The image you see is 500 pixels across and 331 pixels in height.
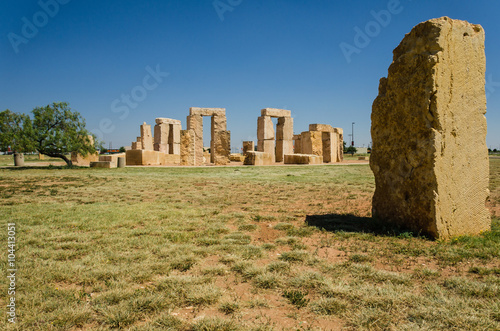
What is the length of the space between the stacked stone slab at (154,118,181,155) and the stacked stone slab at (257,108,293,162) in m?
6.76

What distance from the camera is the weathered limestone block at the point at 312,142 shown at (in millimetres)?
23203

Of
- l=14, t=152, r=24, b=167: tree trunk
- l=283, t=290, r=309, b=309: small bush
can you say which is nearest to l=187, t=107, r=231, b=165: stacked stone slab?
l=14, t=152, r=24, b=167: tree trunk

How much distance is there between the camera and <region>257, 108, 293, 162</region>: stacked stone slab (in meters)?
22.2

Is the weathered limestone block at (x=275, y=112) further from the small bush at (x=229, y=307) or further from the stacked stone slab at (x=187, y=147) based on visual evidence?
the small bush at (x=229, y=307)

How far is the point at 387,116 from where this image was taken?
171 inches

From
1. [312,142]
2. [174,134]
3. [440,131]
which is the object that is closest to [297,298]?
[440,131]

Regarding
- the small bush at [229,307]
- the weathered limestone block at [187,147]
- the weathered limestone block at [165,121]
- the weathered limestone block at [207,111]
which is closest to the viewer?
the small bush at [229,307]

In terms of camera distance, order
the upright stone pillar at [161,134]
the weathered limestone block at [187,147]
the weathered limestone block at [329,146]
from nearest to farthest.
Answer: the weathered limestone block at [187,147], the weathered limestone block at [329,146], the upright stone pillar at [161,134]

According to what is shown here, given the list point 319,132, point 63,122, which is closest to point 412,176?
point 63,122

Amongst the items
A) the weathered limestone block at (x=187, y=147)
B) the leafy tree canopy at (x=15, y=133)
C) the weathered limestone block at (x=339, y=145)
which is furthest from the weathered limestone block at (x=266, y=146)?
the leafy tree canopy at (x=15, y=133)

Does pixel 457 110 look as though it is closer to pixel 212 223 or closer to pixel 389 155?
pixel 389 155

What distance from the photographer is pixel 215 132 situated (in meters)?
21.2

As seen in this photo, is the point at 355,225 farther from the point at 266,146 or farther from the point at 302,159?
the point at 266,146

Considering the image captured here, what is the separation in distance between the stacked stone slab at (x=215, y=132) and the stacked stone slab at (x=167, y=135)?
11.1 feet
